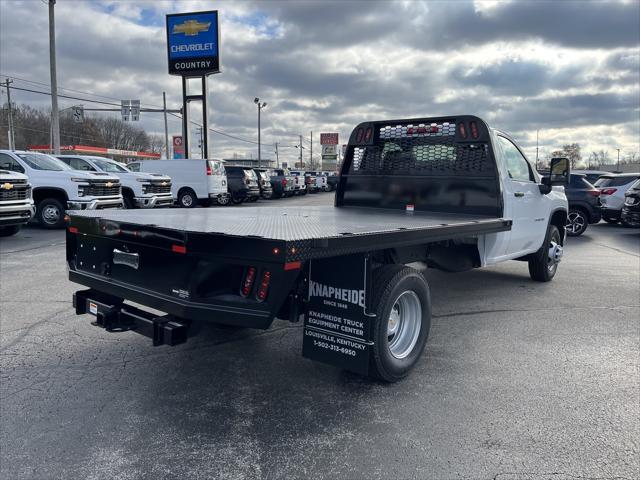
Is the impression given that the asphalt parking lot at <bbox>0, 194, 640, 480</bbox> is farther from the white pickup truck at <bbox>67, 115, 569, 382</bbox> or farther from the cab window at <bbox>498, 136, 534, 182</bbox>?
the cab window at <bbox>498, 136, 534, 182</bbox>

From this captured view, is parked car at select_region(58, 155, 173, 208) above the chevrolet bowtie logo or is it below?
below

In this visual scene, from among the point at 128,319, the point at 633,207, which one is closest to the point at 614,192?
the point at 633,207

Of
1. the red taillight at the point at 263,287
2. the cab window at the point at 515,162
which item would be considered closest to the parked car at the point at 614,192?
the cab window at the point at 515,162

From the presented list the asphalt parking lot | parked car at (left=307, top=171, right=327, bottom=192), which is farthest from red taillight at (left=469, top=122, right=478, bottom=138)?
parked car at (left=307, top=171, right=327, bottom=192)

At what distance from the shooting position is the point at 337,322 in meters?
3.32

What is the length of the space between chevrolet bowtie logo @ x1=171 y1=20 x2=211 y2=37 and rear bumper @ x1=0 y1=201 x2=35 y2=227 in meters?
16.9

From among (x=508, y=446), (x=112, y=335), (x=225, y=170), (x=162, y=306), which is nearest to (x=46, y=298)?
(x=112, y=335)

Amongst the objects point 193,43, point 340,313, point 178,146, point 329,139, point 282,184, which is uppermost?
point 329,139

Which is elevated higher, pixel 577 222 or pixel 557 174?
pixel 557 174

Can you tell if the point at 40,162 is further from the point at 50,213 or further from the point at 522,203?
the point at 522,203

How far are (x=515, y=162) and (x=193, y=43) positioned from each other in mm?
22827

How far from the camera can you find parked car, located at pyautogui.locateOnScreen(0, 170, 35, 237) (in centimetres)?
1047

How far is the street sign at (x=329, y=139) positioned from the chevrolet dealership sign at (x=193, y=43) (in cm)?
6881

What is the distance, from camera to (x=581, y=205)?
13.7m
